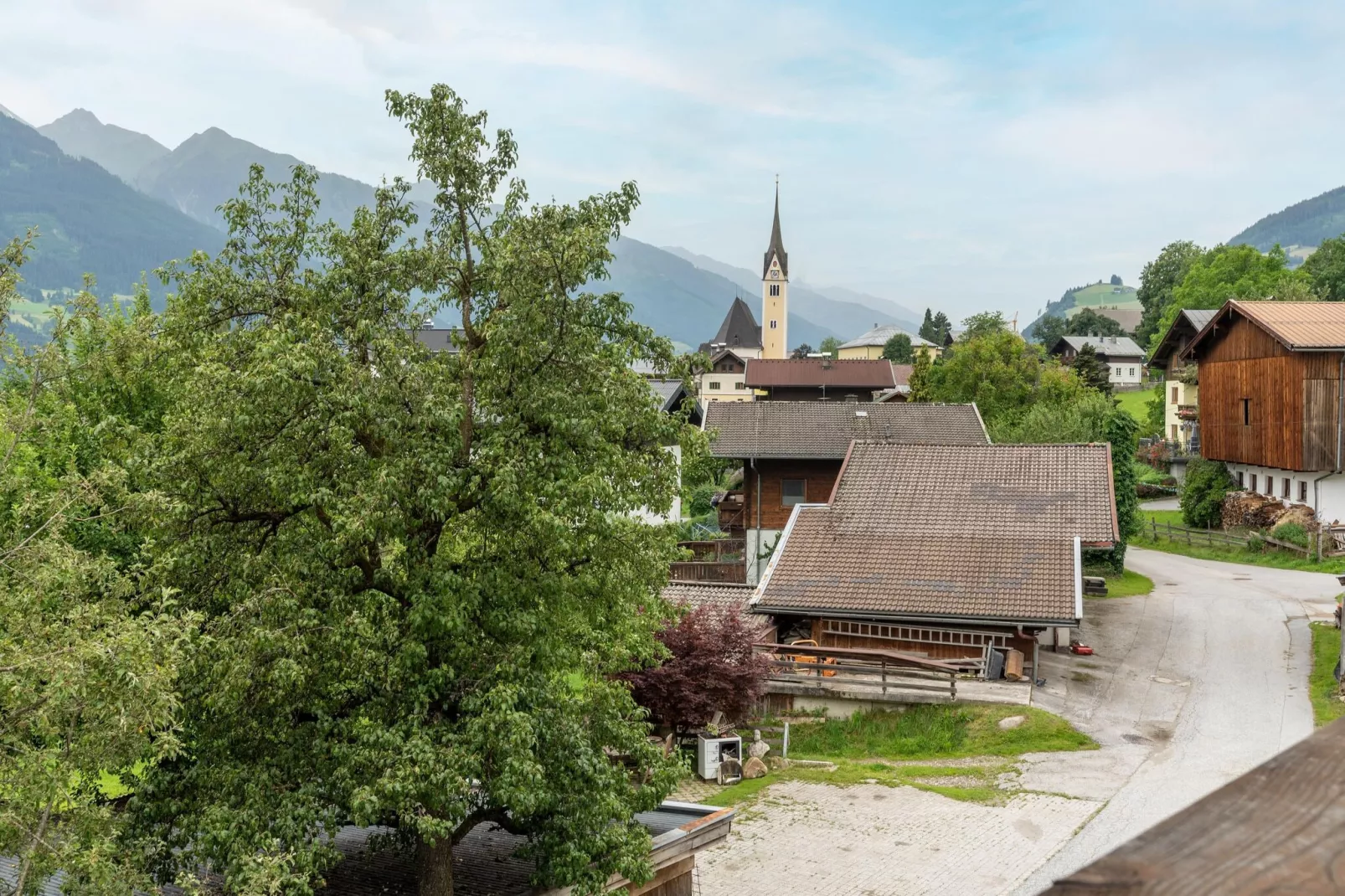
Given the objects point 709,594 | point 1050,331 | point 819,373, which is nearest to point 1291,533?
point 709,594

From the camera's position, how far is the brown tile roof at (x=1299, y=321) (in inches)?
1633

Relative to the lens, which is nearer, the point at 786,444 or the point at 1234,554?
the point at 786,444

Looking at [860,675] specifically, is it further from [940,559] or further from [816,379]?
[816,379]

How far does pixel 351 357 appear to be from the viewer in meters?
13.3

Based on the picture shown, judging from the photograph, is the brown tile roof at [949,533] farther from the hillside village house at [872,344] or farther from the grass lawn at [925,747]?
the hillside village house at [872,344]

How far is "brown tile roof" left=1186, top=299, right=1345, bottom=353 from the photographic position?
4147 centimetres

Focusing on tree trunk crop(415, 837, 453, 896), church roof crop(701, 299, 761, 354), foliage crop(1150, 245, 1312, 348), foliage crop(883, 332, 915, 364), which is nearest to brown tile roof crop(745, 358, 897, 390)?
foliage crop(1150, 245, 1312, 348)

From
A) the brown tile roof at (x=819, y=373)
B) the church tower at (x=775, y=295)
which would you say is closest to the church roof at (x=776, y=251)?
the church tower at (x=775, y=295)

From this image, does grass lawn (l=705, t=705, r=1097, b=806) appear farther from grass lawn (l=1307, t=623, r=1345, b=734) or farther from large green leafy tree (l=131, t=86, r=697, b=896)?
large green leafy tree (l=131, t=86, r=697, b=896)

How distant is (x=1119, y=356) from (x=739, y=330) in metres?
70.6

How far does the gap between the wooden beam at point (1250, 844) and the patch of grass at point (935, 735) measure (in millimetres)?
22946

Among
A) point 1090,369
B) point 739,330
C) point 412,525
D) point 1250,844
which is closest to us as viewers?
point 1250,844

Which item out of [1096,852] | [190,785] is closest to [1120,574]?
[1096,852]

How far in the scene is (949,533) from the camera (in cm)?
3022
